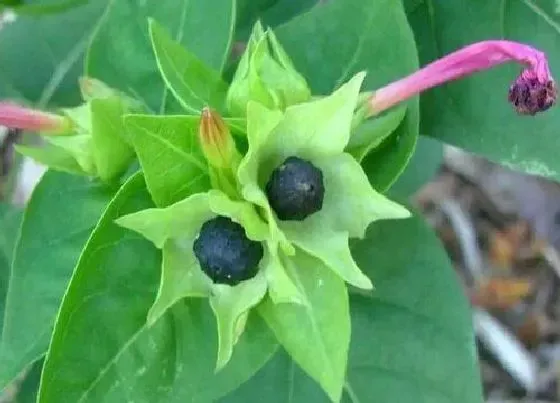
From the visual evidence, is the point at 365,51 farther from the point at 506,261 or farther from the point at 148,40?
the point at 506,261

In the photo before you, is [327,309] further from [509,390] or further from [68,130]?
[509,390]

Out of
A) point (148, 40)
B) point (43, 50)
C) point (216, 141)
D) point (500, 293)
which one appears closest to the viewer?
point (216, 141)

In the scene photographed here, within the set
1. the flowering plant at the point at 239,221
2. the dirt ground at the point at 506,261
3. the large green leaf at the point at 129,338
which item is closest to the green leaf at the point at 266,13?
the flowering plant at the point at 239,221

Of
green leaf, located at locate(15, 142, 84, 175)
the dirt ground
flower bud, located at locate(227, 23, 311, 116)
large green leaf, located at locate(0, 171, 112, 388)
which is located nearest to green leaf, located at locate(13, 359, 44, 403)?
large green leaf, located at locate(0, 171, 112, 388)

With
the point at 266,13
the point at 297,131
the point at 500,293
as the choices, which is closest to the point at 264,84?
the point at 297,131

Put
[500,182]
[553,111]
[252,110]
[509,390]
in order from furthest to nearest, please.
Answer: [500,182], [509,390], [553,111], [252,110]

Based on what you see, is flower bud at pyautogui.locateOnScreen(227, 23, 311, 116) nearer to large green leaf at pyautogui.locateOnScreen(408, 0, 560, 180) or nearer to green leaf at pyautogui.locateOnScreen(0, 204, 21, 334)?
large green leaf at pyautogui.locateOnScreen(408, 0, 560, 180)

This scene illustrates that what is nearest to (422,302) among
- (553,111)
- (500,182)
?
(553,111)
